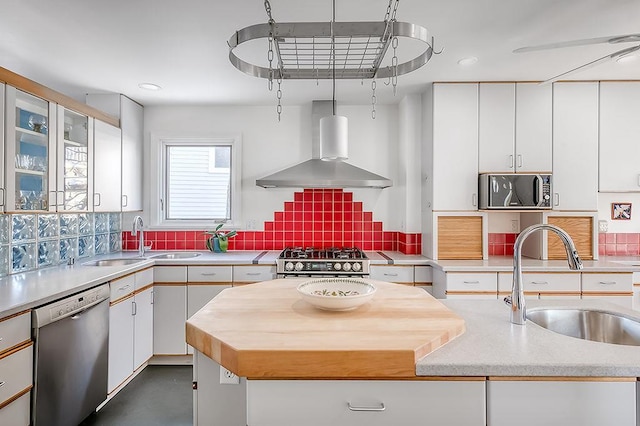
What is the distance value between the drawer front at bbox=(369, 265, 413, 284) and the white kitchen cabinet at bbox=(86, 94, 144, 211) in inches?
92.2

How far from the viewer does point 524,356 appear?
1081mm

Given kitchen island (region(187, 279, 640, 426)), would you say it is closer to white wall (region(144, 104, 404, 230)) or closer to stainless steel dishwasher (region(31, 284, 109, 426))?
stainless steel dishwasher (region(31, 284, 109, 426))

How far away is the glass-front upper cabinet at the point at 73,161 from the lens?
2.50m

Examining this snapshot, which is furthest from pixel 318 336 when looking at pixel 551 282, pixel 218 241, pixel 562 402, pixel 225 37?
pixel 218 241

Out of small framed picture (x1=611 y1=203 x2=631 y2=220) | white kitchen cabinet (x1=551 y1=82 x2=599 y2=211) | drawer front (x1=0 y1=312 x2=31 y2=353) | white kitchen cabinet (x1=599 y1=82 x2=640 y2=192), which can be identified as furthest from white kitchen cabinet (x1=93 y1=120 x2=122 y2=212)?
small framed picture (x1=611 y1=203 x2=631 y2=220)

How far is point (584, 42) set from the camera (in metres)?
1.76

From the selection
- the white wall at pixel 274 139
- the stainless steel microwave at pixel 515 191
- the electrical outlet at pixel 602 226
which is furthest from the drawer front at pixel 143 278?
the electrical outlet at pixel 602 226

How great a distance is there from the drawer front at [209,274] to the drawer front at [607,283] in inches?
111

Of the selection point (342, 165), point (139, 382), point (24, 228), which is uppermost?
point (342, 165)

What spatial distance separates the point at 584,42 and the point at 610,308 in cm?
128

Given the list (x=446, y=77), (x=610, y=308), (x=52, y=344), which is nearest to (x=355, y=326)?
(x=610, y=308)

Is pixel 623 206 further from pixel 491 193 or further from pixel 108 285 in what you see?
pixel 108 285

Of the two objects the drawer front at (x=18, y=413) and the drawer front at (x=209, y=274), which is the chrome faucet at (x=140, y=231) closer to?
the drawer front at (x=209, y=274)

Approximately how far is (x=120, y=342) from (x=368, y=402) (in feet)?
7.47
